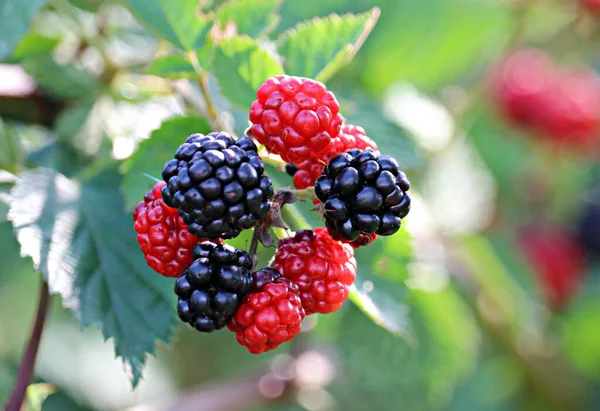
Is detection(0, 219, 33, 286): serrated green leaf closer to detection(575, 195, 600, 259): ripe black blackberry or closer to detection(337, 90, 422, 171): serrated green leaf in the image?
detection(337, 90, 422, 171): serrated green leaf

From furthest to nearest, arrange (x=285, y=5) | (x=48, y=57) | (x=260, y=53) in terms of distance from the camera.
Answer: (x=285, y=5)
(x=48, y=57)
(x=260, y=53)

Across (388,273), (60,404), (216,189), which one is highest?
(216,189)

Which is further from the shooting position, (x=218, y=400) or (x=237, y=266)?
Answer: (x=218, y=400)

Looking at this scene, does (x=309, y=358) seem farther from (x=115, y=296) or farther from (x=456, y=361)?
(x=115, y=296)

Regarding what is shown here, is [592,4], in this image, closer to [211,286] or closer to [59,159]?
[59,159]

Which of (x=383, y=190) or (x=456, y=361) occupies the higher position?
(x=383, y=190)

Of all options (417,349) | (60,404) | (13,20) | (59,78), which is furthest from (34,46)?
(417,349)

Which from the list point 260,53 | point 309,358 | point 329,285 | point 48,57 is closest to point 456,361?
point 309,358
